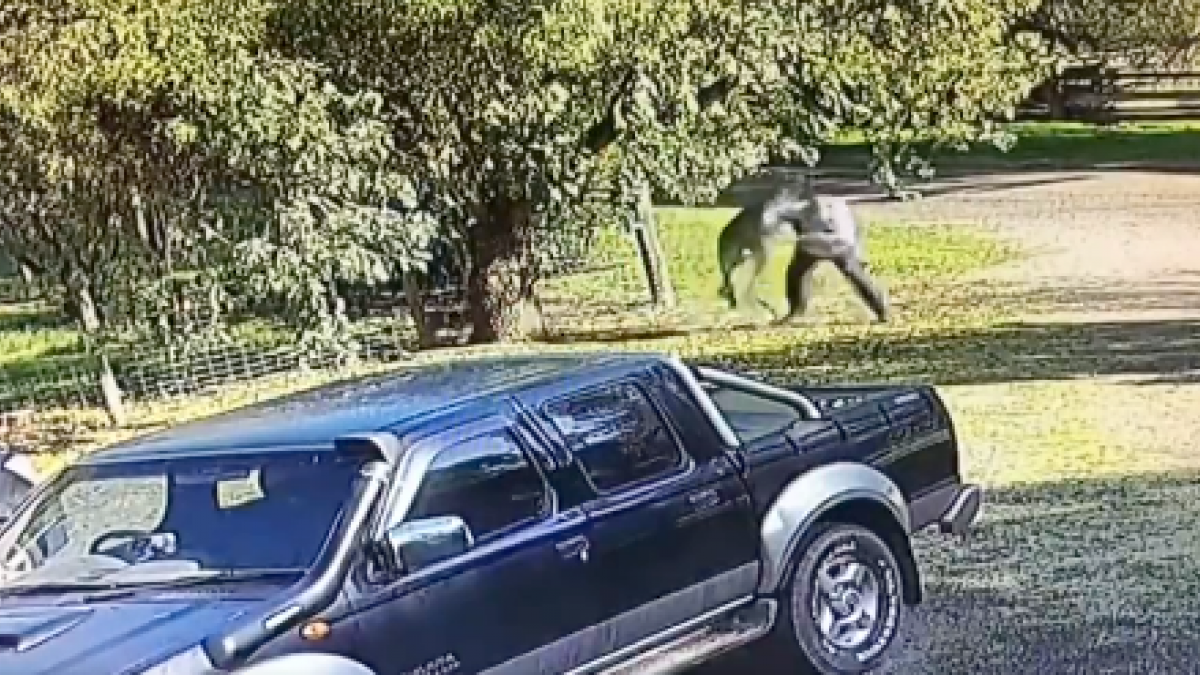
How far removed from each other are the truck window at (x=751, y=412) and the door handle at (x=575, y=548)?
3.53 feet

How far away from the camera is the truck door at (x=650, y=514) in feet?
22.2

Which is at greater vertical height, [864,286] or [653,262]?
[653,262]

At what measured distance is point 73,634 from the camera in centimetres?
569

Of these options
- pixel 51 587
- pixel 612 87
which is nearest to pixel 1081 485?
pixel 51 587

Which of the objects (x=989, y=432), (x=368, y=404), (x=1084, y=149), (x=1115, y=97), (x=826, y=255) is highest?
(x=368, y=404)

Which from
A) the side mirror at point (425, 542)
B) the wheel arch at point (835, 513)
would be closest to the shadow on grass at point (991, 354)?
the wheel arch at point (835, 513)

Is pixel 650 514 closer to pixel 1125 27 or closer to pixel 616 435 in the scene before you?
pixel 616 435

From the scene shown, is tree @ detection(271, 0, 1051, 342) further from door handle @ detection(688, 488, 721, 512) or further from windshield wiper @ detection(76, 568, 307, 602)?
windshield wiper @ detection(76, 568, 307, 602)

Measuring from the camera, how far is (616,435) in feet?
23.2

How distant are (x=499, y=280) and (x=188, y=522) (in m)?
14.7

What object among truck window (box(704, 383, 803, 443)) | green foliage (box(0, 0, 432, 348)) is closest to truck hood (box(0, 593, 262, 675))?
truck window (box(704, 383, 803, 443))

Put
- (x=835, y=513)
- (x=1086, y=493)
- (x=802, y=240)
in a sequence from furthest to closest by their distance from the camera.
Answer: (x=802, y=240), (x=1086, y=493), (x=835, y=513)

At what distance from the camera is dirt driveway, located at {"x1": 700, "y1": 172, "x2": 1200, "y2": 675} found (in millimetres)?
7996

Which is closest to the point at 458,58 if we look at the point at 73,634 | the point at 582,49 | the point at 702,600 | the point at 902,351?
the point at 582,49
